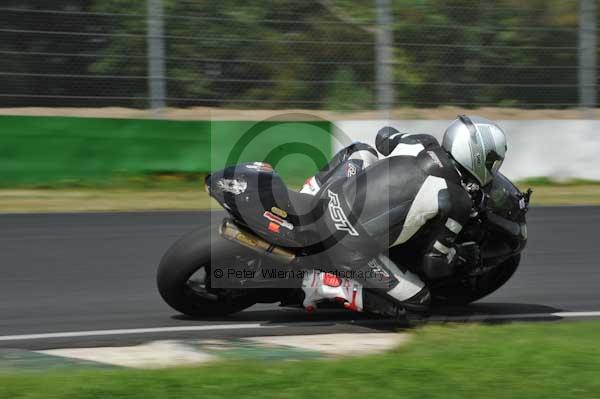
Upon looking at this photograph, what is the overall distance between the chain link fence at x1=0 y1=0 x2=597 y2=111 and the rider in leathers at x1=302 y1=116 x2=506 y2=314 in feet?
18.9

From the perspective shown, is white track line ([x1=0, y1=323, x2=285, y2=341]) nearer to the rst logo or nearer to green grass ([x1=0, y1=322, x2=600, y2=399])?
the rst logo

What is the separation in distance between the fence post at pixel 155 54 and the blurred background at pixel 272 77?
0.05 ft

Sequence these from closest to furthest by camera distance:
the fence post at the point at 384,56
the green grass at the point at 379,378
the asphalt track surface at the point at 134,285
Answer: the green grass at the point at 379,378 → the asphalt track surface at the point at 134,285 → the fence post at the point at 384,56

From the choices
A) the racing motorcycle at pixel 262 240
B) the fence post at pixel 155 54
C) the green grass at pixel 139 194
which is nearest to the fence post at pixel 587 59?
the green grass at pixel 139 194

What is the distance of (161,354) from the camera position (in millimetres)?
5316

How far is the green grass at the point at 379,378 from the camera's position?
425cm

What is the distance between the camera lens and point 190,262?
565 cm

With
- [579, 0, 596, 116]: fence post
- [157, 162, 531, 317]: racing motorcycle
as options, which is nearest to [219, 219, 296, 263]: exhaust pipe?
[157, 162, 531, 317]: racing motorcycle

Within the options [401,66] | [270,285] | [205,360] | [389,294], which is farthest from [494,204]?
[401,66]

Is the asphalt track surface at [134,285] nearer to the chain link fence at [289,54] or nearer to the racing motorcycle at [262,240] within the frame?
the racing motorcycle at [262,240]

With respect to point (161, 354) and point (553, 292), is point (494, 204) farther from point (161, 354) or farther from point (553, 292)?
point (161, 354)

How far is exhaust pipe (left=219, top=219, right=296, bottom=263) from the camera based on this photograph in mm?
5676

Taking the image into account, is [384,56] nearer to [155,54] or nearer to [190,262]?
[155,54]

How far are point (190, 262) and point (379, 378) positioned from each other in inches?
64.3
